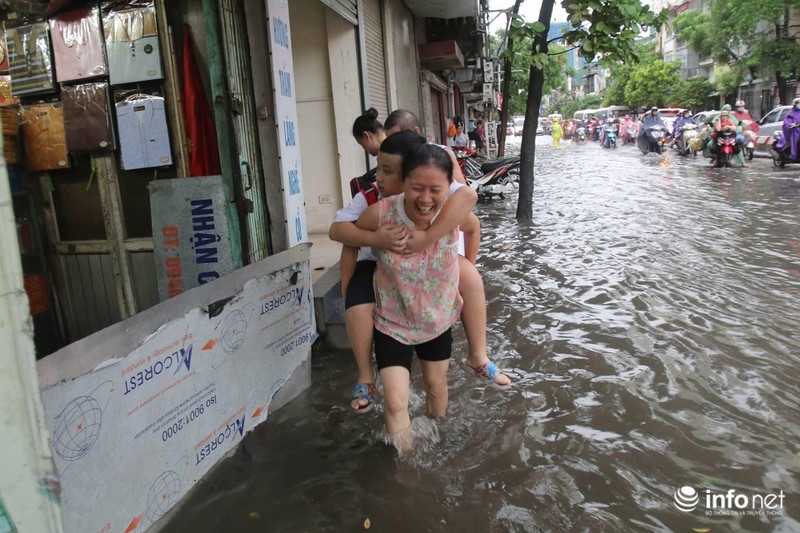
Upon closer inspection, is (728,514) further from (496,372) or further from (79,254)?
(79,254)

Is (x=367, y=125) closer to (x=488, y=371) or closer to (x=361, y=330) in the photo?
(x=361, y=330)

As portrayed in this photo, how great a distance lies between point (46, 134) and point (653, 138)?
20.7 m

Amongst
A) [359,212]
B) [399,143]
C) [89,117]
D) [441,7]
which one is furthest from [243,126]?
[441,7]

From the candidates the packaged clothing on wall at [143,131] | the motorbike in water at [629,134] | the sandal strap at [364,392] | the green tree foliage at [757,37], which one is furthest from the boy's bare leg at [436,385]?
the motorbike in water at [629,134]

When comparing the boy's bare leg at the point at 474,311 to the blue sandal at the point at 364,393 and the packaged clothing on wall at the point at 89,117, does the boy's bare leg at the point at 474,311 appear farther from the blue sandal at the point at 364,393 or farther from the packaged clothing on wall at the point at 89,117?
the packaged clothing on wall at the point at 89,117

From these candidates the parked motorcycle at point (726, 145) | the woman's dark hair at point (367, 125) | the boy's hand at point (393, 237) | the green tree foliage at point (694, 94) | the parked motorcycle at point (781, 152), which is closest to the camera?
the boy's hand at point (393, 237)

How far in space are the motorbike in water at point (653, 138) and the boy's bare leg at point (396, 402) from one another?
68.3ft

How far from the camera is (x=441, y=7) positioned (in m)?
12.1

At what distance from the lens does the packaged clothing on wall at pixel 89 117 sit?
3912 mm

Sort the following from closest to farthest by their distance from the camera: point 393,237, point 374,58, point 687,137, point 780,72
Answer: point 393,237, point 374,58, point 687,137, point 780,72

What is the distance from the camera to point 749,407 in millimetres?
3205

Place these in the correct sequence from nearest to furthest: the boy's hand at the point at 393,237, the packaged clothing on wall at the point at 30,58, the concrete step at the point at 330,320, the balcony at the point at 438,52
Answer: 1. the boy's hand at the point at 393,237
2. the packaged clothing on wall at the point at 30,58
3. the concrete step at the point at 330,320
4. the balcony at the point at 438,52

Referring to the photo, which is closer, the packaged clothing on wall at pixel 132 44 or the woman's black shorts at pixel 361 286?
the woman's black shorts at pixel 361 286

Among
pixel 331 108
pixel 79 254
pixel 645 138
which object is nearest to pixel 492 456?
pixel 79 254
